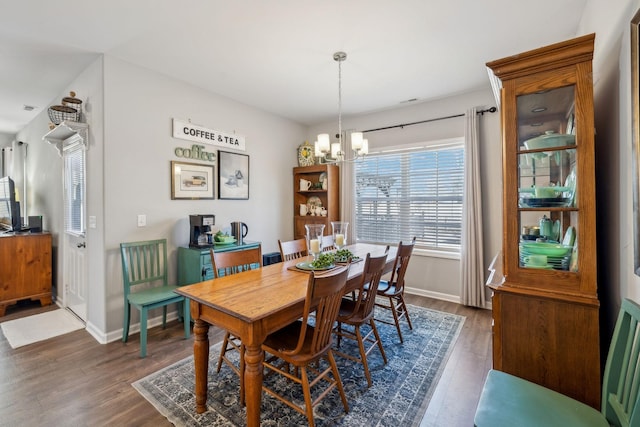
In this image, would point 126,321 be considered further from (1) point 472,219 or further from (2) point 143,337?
(1) point 472,219

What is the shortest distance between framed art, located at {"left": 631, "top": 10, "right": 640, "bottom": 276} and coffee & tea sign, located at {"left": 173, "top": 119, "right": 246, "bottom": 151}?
3497 millimetres

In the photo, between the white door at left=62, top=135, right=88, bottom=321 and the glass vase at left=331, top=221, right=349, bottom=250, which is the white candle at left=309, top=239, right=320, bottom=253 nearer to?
the glass vase at left=331, top=221, right=349, bottom=250

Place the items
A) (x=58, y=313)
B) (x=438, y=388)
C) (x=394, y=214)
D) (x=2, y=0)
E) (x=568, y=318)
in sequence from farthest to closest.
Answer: (x=394, y=214) < (x=58, y=313) < (x=438, y=388) < (x=2, y=0) < (x=568, y=318)

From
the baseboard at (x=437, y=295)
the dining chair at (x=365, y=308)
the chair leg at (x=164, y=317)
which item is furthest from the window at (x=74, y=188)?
the baseboard at (x=437, y=295)

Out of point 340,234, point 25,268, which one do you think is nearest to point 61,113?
point 25,268

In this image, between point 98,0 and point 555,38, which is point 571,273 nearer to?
point 555,38

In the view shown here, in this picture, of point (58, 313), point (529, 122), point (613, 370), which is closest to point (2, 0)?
point (58, 313)

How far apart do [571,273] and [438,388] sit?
1200mm

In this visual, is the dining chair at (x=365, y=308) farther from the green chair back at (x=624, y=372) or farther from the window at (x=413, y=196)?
the window at (x=413, y=196)

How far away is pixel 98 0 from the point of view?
191 cm

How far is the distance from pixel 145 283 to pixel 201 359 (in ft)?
5.43

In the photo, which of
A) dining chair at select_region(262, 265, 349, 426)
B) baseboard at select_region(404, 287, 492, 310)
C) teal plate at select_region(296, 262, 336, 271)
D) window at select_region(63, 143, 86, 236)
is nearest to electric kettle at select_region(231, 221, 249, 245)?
teal plate at select_region(296, 262, 336, 271)

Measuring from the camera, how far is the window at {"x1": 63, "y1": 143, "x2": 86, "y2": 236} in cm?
305

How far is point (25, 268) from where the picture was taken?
3.56 m
